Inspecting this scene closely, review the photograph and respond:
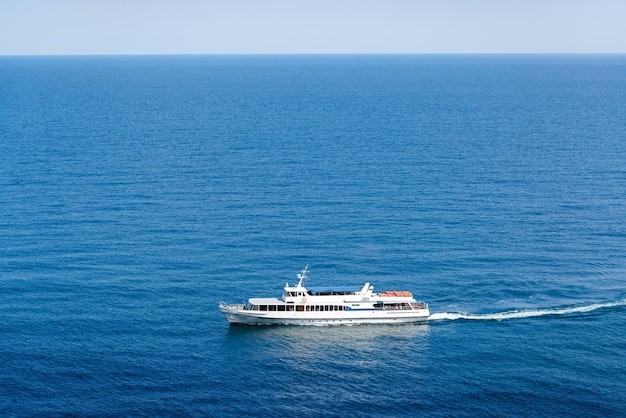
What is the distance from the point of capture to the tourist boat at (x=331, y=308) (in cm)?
13388

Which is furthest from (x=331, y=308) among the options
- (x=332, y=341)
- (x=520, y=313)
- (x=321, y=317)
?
(x=520, y=313)

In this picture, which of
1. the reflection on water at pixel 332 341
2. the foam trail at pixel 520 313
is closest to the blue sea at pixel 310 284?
the foam trail at pixel 520 313

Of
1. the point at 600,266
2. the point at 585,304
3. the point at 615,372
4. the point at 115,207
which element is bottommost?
the point at 615,372

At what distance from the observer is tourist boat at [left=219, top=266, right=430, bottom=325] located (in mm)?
133875

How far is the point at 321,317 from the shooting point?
134375mm

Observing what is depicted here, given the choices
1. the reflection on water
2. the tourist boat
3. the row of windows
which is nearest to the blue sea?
the reflection on water

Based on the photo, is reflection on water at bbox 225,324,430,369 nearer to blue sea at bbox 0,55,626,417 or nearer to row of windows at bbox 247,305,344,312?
blue sea at bbox 0,55,626,417

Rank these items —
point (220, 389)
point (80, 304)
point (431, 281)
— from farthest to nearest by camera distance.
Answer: point (431, 281)
point (80, 304)
point (220, 389)

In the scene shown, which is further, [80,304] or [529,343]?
[80,304]

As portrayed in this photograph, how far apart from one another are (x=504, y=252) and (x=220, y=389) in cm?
7159

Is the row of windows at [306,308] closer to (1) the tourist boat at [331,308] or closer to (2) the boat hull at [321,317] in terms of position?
(1) the tourist boat at [331,308]

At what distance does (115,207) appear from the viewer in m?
190

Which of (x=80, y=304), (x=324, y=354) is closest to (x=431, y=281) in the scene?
(x=324, y=354)

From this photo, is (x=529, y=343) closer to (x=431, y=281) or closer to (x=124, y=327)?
(x=431, y=281)
